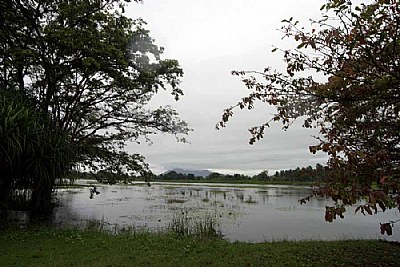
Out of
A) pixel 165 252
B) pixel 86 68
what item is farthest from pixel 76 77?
pixel 165 252

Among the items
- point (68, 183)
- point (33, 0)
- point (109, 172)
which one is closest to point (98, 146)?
point (109, 172)

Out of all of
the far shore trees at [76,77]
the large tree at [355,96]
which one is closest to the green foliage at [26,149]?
the far shore trees at [76,77]

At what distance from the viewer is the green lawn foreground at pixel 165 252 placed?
21.1ft

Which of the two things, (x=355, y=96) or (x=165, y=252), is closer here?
(x=355, y=96)

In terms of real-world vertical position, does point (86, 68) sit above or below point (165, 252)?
above

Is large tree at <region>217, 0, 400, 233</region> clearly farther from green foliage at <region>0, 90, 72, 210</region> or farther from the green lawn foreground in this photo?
green foliage at <region>0, 90, 72, 210</region>

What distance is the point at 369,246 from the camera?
884cm

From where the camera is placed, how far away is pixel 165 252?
7.23 m

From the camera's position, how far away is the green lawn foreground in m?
6.44

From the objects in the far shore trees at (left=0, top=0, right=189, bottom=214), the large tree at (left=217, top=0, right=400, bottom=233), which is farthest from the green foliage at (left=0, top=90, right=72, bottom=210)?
the large tree at (left=217, top=0, right=400, bottom=233)

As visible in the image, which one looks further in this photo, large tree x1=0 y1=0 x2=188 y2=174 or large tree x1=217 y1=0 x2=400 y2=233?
large tree x1=0 y1=0 x2=188 y2=174

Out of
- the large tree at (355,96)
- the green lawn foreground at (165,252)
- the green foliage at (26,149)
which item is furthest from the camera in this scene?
the green foliage at (26,149)

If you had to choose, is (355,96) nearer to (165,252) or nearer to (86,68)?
(165,252)

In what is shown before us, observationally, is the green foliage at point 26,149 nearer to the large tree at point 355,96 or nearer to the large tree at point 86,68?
the large tree at point 86,68
